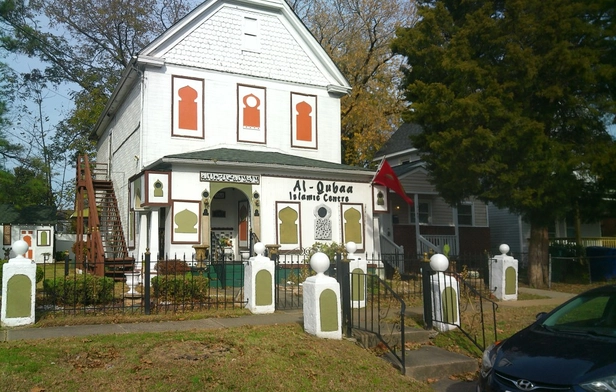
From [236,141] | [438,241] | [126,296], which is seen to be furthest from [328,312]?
[438,241]

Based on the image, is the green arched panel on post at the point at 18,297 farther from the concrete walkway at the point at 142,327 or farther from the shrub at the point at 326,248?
the shrub at the point at 326,248

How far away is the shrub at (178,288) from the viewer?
39.4 ft

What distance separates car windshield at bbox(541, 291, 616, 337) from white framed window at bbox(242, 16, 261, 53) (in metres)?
17.1

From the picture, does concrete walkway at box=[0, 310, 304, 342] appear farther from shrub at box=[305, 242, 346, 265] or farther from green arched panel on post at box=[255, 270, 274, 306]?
shrub at box=[305, 242, 346, 265]

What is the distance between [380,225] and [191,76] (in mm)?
9254

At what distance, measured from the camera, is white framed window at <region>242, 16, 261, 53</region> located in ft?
71.2

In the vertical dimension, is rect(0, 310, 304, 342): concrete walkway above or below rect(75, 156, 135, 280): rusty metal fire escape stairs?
below

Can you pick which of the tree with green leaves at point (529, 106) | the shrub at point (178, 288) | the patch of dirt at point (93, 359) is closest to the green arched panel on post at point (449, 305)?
the shrub at point (178, 288)

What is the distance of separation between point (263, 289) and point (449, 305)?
378 centimetres

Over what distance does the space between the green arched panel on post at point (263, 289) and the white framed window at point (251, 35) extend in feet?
40.6

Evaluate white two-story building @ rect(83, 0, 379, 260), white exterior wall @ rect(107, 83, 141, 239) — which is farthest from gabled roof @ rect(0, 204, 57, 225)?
white two-story building @ rect(83, 0, 379, 260)

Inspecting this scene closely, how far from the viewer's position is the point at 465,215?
87.9 ft

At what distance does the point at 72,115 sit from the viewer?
133 ft

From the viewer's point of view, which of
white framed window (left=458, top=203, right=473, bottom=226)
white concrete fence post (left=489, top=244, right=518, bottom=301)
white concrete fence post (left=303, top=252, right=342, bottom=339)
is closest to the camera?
white concrete fence post (left=303, top=252, right=342, bottom=339)
